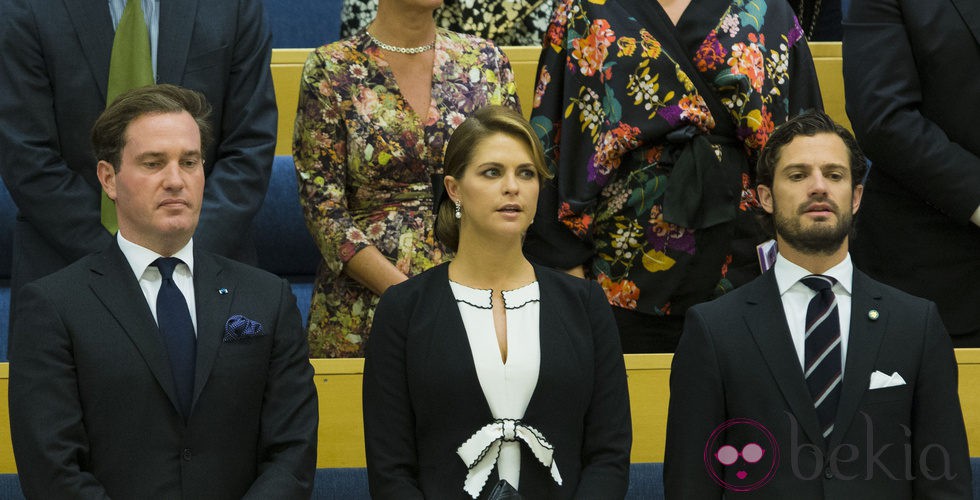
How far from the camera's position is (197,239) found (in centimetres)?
299

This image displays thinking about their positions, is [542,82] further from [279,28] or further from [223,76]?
[279,28]

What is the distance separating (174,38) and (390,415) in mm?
1077

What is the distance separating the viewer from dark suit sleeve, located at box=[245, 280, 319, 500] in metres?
2.50

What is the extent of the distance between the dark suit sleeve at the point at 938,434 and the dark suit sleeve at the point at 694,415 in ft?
1.06

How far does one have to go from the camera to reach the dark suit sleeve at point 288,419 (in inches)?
98.4

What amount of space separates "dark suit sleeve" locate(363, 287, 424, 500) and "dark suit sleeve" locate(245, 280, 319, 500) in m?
0.10

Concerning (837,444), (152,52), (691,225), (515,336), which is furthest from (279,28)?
(837,444)

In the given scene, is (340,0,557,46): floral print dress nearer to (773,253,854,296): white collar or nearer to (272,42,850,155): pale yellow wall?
(272,42,850,155): pale yellow wall

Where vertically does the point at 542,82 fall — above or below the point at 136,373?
above

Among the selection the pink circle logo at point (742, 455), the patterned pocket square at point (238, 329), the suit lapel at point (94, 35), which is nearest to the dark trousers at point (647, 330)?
the pink circle logo at point (742, 455)

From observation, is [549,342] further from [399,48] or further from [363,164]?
[399,48]

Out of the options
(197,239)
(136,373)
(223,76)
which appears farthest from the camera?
(223,76)

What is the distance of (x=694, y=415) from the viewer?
2.50 m

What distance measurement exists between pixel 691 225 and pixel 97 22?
131 centimetres
